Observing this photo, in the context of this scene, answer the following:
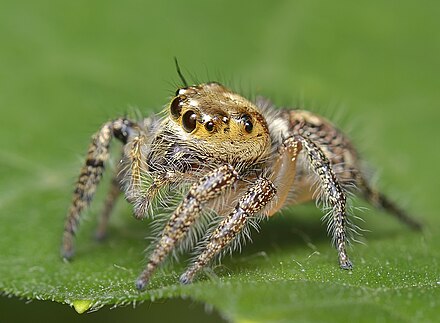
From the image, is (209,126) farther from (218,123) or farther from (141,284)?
(141,284)

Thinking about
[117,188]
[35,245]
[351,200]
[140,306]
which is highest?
[351,200]

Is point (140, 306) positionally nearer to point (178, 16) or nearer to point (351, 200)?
point (351, 200)

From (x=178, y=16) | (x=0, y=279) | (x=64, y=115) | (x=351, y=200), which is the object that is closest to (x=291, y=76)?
(x=178, y=16)

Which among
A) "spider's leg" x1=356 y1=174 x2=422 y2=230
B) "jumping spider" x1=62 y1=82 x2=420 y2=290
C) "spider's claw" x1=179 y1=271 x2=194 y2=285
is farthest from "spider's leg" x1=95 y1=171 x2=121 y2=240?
"spider's leg" x1=356 y1=174 x2=422 y2=230

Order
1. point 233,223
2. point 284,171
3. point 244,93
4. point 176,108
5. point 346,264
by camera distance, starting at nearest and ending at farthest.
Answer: point 233,223 → point 346,264 → point 176,108 → point 284,171 → point 244,93

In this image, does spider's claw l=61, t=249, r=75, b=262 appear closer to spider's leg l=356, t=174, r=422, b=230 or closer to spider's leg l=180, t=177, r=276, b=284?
spider's leg l=180, t=177, r=276, b=284

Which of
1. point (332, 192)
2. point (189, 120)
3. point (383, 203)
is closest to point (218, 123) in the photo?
point (189, 120)
